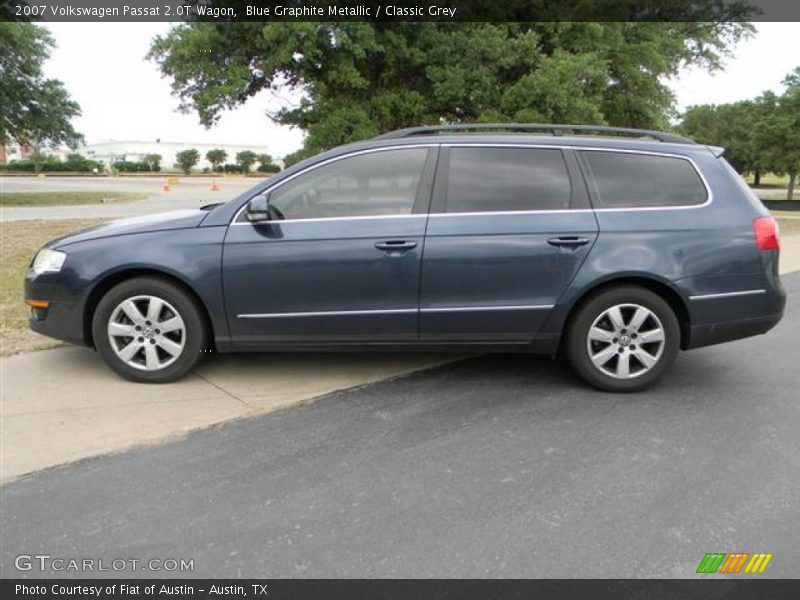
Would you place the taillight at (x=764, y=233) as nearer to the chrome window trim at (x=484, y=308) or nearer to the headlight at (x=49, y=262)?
the chrome window trim at (x=484, y=308)

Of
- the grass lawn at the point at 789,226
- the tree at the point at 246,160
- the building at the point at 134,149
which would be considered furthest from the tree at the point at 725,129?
the building at the point at 134,149

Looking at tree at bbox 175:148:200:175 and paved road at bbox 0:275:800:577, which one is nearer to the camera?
paved road at bbox 0:275:800:577

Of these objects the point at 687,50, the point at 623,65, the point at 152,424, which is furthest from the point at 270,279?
the point at 687,50

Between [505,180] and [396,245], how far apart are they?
89 centimetres

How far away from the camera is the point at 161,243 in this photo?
166 inches

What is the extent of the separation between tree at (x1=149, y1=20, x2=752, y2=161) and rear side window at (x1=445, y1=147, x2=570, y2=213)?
26.5 feet

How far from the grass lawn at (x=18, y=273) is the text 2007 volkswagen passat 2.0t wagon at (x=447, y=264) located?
112cm

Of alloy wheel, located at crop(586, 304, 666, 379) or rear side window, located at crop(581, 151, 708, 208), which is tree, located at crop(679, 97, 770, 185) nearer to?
rear side window, located at crop(581, 151, 708, 208)

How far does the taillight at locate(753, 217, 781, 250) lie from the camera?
4.23 meters

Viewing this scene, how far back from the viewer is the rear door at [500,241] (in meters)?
4.14

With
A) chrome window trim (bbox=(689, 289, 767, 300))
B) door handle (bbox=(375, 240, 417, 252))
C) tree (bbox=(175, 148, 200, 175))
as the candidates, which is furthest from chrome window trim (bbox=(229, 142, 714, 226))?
tree (bbox=(175, 148, 200, 175))

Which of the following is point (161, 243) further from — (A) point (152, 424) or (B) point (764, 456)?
(B) point (764, 456)

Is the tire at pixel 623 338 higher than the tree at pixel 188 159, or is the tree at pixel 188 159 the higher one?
the tree at pixel 188 159

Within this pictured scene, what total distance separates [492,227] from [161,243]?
222 cm
